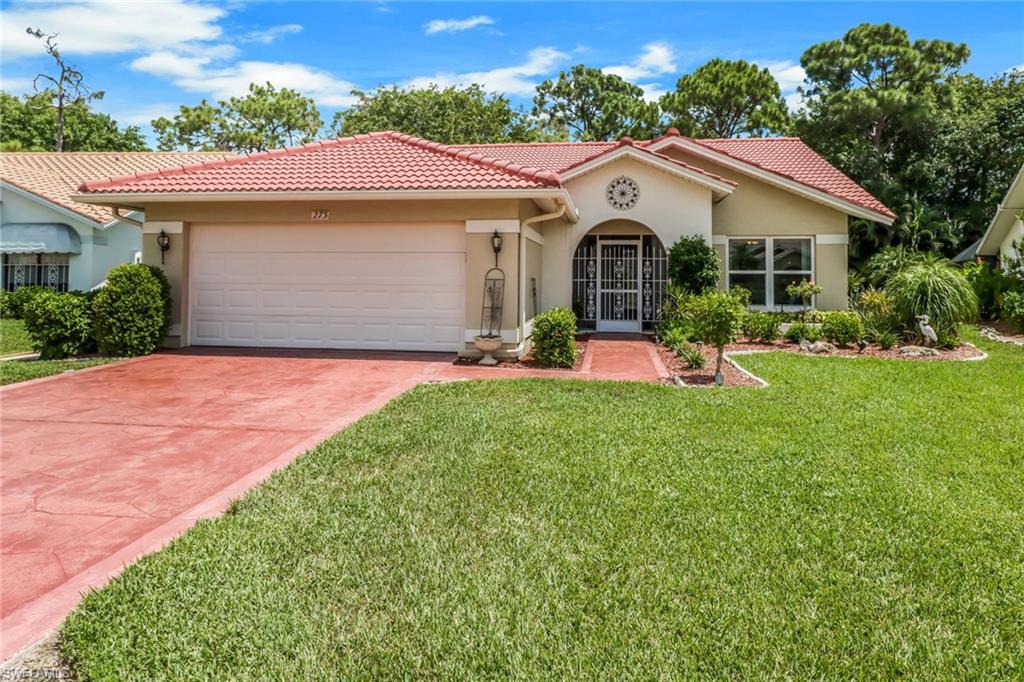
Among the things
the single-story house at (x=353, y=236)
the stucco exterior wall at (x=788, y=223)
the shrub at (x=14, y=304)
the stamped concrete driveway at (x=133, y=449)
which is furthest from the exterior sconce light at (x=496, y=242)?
the shrub at (x=14, y=304)

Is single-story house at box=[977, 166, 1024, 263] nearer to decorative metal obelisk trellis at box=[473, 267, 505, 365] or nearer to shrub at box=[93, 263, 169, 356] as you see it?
decorative metal obelisk trellis at box=[473, 267, 505, 365]

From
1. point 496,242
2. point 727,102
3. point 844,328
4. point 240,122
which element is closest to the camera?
point 496,242

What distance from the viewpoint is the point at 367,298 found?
1286 centimetres

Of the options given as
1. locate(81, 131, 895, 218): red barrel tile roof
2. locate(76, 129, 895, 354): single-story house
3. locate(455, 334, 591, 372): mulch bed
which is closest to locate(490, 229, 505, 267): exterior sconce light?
locate(76, 129, 895, 354): single-story house

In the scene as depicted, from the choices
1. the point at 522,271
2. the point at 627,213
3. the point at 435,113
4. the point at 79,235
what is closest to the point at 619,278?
the point at 627,213

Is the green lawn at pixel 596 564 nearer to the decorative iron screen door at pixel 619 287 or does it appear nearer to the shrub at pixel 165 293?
the shrub at pixel 165 293

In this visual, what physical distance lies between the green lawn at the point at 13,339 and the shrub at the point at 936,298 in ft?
61.7

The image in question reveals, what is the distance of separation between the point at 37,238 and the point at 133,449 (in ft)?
62.1

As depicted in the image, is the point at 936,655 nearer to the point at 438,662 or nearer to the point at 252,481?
the point at 438,662

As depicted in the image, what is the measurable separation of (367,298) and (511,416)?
6.74 m

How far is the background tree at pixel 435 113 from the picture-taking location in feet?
125

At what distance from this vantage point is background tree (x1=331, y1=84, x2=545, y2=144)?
1500 inches

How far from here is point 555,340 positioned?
37.0 feet

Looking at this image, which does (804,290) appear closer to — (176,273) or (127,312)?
(176,273)
